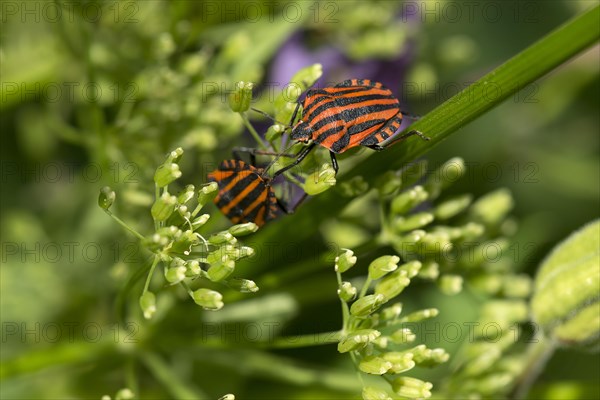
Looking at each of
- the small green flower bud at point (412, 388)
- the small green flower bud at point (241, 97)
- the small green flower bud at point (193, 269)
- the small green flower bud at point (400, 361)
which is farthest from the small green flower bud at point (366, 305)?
the small green flower bud at point (241, 97)

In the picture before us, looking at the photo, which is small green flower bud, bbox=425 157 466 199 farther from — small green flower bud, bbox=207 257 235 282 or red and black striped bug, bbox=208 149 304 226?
small green flower bud, bbox=207 257 235 282

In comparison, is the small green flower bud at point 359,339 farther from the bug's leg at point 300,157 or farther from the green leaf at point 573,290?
the green leaf at point 573,290

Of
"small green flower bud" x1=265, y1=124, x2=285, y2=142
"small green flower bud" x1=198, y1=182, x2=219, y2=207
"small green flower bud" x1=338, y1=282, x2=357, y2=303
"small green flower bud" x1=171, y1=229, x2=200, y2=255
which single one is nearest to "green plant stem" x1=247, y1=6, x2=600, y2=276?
"small green flower bud" x1=265, y1=124, x2=285, y2=142

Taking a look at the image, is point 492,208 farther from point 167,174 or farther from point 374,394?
point 167,174

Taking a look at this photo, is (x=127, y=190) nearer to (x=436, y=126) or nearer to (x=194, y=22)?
(x=194, y=22)

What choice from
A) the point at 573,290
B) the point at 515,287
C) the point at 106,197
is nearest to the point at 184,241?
the point at 106,197
